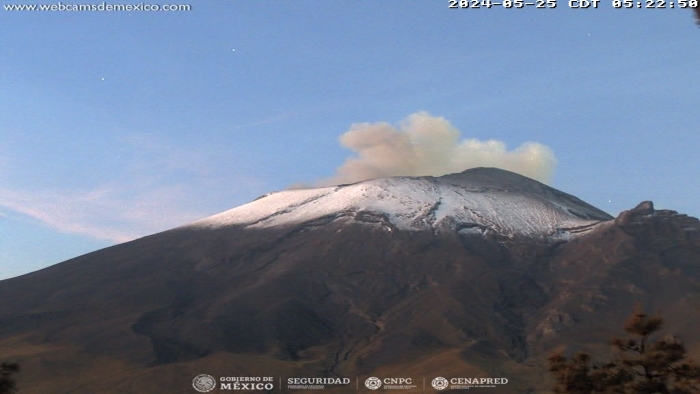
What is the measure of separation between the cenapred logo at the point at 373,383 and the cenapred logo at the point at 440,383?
443 inches

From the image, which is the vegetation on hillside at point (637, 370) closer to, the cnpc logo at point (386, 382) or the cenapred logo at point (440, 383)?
the cenapred logo at point (440, 383)

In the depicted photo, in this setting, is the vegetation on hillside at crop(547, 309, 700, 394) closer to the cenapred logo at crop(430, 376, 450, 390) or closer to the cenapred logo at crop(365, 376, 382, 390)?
the cenapred logo at crop(430, 376, 450, 390)

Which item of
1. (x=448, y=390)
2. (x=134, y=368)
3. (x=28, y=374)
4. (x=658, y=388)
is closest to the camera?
(x=658, y=388)

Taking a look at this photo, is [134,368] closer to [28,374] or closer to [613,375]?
[28,374]

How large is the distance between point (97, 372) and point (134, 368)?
7.68m

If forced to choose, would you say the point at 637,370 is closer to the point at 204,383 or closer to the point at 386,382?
the point at 386,382

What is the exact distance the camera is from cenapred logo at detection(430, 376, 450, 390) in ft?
543

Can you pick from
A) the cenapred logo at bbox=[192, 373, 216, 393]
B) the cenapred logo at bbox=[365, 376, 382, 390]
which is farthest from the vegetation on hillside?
the cenapred logo at bbox=[192, 373, 216, 393]

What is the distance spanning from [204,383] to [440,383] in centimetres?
4458

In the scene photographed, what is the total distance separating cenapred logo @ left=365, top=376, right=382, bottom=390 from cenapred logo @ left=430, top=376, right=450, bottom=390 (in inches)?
443

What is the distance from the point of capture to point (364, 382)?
178 meters

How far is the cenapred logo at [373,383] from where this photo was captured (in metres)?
174

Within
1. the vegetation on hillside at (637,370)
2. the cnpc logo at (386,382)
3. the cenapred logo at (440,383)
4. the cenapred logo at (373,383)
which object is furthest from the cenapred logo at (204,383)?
the vegetation on hillside at (637,370)

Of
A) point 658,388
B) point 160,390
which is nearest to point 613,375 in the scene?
point 658,388
